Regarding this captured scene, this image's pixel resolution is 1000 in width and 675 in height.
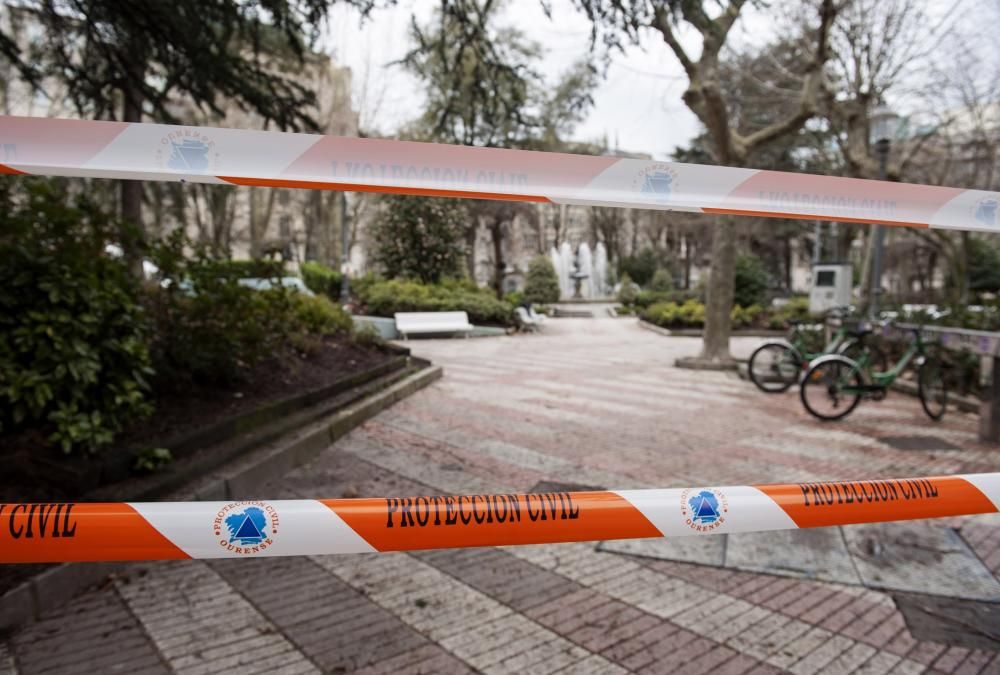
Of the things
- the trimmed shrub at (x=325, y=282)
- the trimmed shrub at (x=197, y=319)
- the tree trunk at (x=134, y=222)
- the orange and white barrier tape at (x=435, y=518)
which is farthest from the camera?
the trimmed shrub at (x=325, y=282)

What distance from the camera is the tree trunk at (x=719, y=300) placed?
36.5ft

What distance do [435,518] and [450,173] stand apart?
1020mm

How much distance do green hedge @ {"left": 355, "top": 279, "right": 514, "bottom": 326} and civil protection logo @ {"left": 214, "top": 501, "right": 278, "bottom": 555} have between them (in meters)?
16.3

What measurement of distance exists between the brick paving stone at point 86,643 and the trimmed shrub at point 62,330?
1.03 meters

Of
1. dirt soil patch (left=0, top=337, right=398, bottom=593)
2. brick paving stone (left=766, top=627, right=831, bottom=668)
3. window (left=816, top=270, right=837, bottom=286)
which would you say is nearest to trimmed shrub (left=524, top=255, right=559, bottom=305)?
window (left=816, top=270, right=837, bottom=286)

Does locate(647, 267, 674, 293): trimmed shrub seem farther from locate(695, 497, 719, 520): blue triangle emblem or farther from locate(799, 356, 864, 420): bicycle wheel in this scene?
locate(695, 497, 719, 520): blue triangle emblem

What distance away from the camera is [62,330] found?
11.5ft

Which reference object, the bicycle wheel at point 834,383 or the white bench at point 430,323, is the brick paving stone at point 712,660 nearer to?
the bicycle wheel at point 834,383

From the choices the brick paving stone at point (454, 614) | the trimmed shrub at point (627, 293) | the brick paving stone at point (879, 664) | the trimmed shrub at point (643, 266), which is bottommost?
the brick paving stone at point (454, 614)

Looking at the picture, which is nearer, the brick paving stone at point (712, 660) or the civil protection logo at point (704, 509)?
the civil protection logo at point (704, 509)

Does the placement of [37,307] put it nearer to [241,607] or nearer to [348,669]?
[241,607]

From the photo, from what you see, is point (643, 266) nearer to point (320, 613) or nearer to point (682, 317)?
point (682, 317)

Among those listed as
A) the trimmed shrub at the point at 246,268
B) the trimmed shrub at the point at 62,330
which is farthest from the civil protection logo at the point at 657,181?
the trimmed shrub at the point at 246,268

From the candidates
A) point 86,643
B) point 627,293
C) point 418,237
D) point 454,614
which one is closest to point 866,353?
point 454,614
